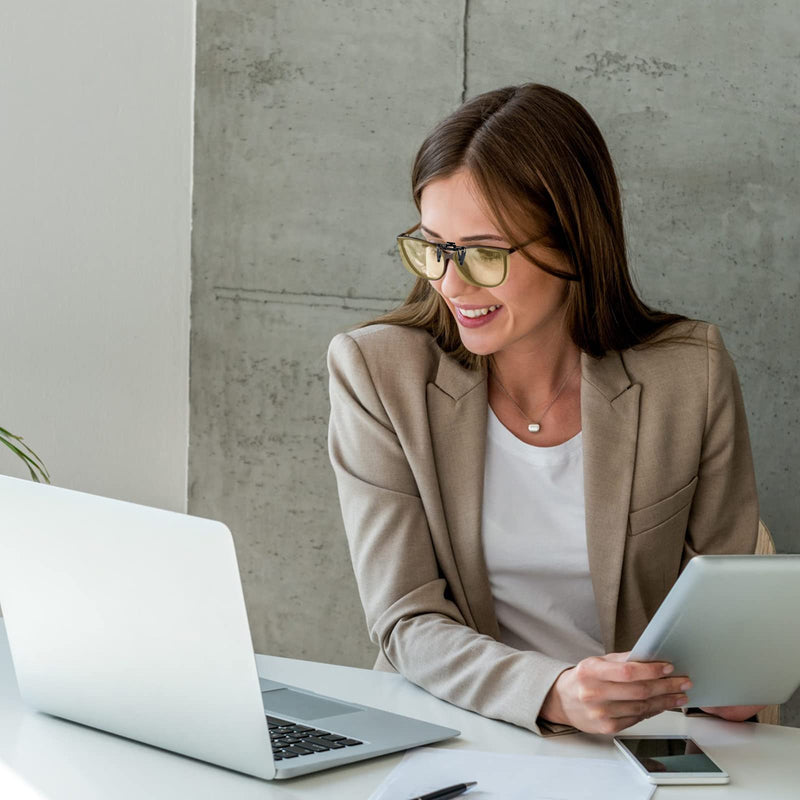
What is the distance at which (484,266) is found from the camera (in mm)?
1754

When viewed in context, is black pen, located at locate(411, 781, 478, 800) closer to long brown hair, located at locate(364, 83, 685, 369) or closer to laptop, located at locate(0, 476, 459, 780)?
laptop, located at locate(0, 476, 459, 780)

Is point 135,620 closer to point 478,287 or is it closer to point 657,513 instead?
point 478,287

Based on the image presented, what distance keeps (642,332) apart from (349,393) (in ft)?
1.92

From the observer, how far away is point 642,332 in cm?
205

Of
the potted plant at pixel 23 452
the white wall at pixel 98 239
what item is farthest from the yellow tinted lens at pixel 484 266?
the white wall at pixel 98 239

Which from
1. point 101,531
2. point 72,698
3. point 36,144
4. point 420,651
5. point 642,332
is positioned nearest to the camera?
point 101,531

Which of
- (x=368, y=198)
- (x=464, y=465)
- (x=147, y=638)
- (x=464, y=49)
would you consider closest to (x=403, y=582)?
(x=464, y=465)

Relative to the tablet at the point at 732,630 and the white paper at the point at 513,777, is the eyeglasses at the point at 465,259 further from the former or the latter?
the white paper at the point at 513,777

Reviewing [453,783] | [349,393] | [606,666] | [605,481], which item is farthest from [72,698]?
[605,481]

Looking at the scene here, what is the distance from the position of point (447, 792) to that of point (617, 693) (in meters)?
0.29

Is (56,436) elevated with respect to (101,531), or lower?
lower

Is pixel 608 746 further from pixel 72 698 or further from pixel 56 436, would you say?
pixel 56 436

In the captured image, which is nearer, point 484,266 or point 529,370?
point 484,266

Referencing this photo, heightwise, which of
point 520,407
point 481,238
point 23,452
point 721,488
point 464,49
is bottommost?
point 23,452
